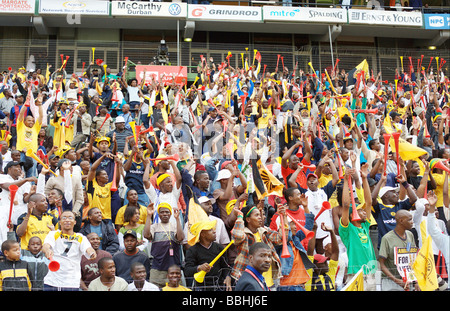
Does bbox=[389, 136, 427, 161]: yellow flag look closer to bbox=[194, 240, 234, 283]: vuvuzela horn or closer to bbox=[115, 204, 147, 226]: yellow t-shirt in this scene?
bbox=[194, 240, 234, 283]: vuvuzela horn

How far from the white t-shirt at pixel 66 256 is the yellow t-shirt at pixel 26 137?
434 cm

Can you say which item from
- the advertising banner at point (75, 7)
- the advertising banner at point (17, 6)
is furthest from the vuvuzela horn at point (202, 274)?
the advertising banner at point (17, 6)

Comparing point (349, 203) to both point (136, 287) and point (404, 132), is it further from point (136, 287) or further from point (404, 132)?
point (404, 132)

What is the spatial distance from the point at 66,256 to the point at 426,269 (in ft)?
12.4

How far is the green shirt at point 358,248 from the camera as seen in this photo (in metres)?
5.54

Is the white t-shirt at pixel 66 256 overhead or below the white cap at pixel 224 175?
below

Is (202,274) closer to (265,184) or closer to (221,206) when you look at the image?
(221,206)

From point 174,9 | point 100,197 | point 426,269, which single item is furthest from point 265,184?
point 174,9

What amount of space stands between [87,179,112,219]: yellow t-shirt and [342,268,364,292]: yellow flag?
12.4 ft

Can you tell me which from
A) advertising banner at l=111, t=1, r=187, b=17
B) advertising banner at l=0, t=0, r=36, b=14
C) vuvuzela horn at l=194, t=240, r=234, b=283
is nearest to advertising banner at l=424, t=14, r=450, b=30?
advertising banner at l=111, t=1, r=187, b=17

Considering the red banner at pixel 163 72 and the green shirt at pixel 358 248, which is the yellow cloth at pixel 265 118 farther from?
the red banner at pixel 163 72

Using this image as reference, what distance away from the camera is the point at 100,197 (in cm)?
758
